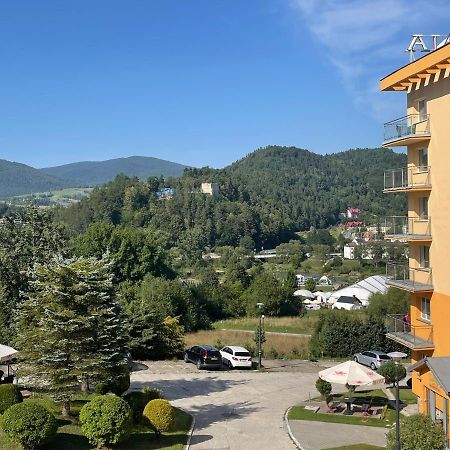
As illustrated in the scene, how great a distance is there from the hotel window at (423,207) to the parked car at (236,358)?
13.7m

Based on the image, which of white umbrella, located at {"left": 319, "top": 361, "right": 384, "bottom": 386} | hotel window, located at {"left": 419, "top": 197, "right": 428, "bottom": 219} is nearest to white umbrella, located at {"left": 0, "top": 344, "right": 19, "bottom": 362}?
white umbrella, located at {"left": 319, "top": 361, "right": 384, "bottom": 386}

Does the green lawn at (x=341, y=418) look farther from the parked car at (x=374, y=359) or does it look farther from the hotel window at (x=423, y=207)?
the parked car at (x=374, y=359)

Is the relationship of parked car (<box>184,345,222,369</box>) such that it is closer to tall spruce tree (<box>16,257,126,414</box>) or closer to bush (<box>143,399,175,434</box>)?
tall spruce tree (<box>16,257,126,414</box>)

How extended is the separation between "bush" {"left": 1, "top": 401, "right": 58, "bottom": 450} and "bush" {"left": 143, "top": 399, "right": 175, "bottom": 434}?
312 cm

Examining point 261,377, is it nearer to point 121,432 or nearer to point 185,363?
point 185,363

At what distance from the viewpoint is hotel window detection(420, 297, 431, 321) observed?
21281mm

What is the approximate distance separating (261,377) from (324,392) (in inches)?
269

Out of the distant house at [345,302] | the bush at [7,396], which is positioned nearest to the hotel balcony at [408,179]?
the bush at [7,396]

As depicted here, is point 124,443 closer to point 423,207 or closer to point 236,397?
point 236,397

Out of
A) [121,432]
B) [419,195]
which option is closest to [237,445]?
[121,432]

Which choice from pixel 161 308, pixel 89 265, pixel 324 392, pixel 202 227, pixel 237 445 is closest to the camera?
pixel 237 445

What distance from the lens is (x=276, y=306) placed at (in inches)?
2383

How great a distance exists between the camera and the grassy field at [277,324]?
53156 mm

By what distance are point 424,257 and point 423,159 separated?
3.48 m
